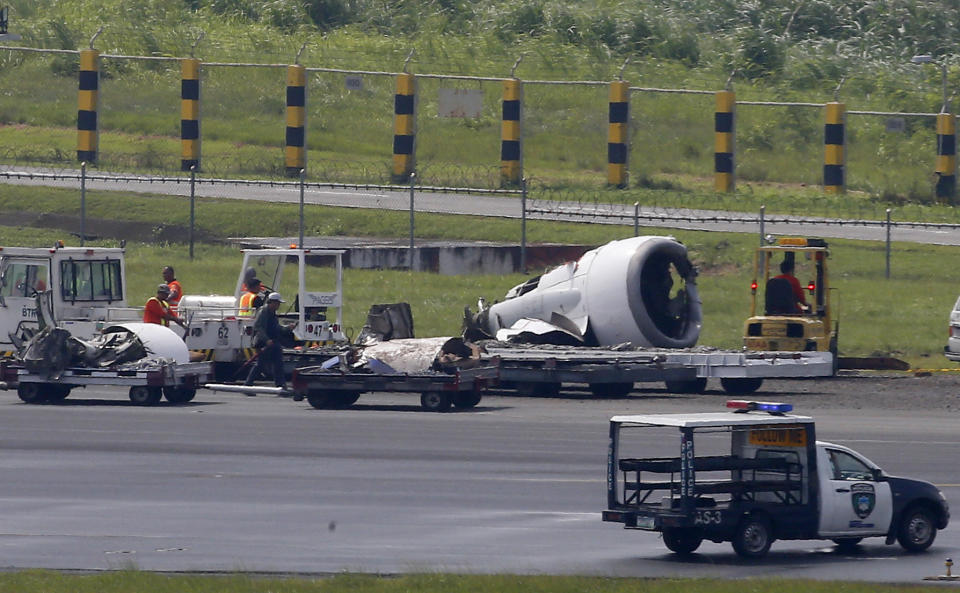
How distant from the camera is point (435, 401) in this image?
2359 centimetres

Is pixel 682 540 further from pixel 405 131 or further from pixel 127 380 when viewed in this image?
pixel 405 131

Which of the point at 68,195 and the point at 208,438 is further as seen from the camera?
the point at 68,195

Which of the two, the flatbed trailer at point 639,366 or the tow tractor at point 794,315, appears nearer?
the flatbed trailer at point 639,366

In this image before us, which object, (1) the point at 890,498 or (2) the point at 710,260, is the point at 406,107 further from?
(1) the point at 890,498

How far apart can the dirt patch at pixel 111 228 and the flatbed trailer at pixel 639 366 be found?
48.3 feet

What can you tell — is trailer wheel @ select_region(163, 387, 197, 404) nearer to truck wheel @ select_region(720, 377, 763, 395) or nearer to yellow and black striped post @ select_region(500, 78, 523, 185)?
truck wheel @ select_region(720, 377, 763, 395)

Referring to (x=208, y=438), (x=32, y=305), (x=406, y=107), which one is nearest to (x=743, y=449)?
(x=208, y=438)

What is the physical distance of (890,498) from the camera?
47.0ft

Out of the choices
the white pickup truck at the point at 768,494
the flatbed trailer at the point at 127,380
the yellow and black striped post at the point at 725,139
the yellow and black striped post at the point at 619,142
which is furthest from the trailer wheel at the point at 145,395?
the yellow and black striped post at the point at 725,139

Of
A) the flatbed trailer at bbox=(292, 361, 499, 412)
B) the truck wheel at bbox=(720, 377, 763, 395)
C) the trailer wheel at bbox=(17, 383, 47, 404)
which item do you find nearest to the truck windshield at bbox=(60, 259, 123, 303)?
the trailer wheel at bbox=(17, 383, 47, 404)

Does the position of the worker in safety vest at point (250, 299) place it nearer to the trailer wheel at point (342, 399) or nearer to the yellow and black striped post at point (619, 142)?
the trailer wheel at point (342, 399)

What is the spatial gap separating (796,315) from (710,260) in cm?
1043

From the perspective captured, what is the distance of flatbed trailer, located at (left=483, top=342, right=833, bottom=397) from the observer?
25.0 metres

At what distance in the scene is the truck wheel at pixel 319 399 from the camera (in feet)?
78.5
